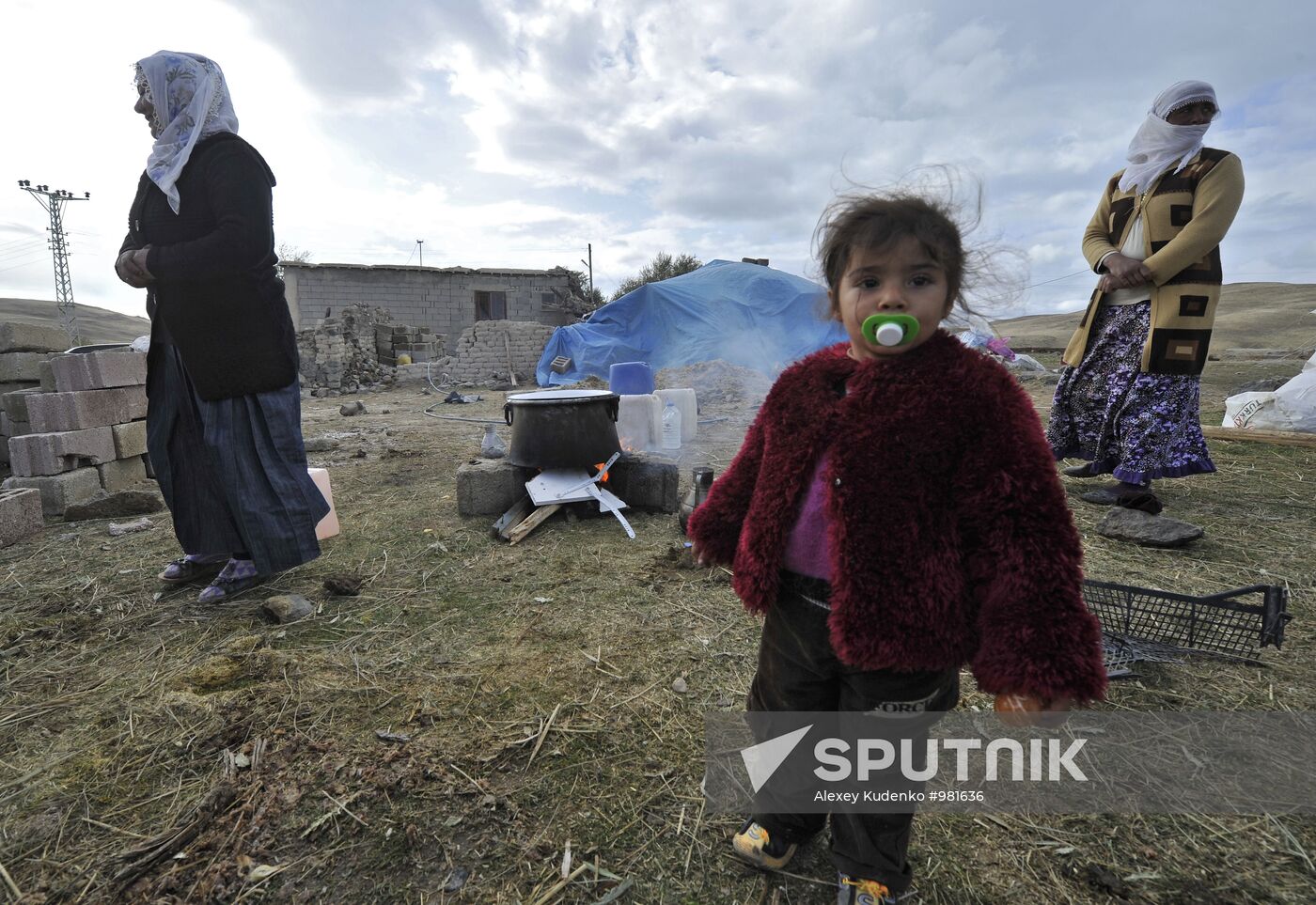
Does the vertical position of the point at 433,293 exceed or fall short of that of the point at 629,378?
it exceeds it

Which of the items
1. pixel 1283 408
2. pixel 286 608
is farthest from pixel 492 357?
pixel 1283 408

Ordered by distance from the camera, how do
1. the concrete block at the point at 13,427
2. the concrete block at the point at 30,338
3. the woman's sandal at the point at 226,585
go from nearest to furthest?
the woman's sandal at the point at 226,585, the concrete block at the point at 13,427, the concrete block at the point at 30,338

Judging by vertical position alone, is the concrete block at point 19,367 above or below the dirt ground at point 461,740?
above

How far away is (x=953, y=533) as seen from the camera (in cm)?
109

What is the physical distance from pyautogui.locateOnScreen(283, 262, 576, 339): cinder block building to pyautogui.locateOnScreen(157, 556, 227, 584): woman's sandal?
650 inches

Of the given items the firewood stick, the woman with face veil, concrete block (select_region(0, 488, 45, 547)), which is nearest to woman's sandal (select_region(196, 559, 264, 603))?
the woman with face veil

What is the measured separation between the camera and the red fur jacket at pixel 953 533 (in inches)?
39.3

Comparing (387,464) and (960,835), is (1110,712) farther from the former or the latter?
(387,464)

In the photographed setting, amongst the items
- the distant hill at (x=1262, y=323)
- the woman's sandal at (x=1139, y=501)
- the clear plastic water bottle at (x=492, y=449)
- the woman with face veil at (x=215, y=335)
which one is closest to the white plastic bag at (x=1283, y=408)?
the woman's sandal at (x=1139, y=501)

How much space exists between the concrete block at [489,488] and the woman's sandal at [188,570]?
1402mm

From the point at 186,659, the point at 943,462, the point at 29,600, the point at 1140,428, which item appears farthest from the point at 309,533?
the point at 1140,428

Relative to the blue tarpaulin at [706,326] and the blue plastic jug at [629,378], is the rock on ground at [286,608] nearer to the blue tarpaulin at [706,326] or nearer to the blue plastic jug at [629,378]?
the blue plastic jug at [629,378]

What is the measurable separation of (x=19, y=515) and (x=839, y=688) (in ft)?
16.7

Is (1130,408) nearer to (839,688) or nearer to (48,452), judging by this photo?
(839,688)
